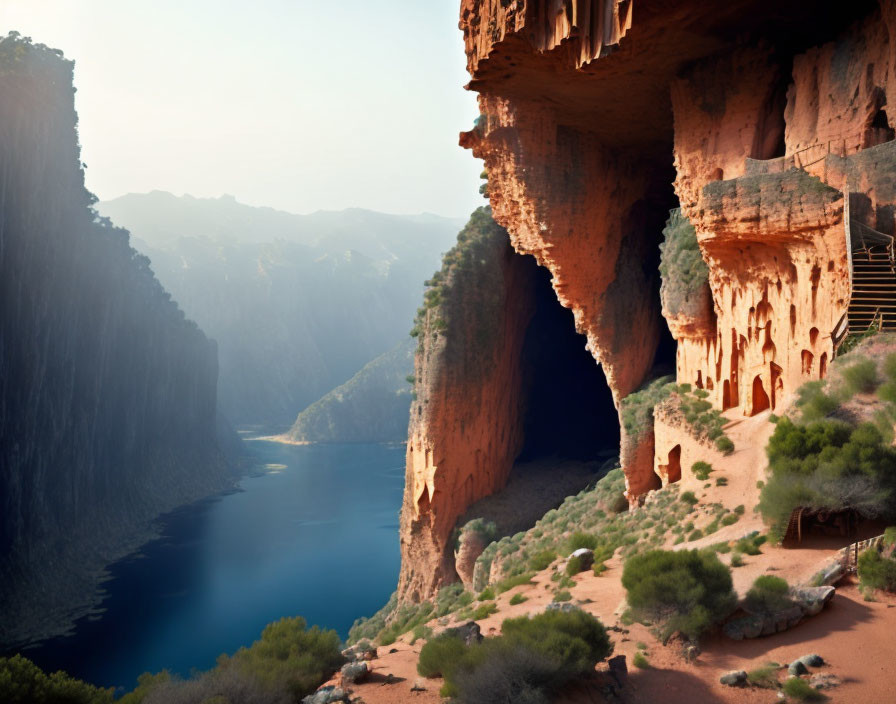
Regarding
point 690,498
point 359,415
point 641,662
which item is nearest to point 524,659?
point 641,662

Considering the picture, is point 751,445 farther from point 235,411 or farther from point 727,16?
point 235,411

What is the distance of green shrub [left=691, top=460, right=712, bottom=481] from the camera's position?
16.7 m

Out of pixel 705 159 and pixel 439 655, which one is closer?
pixel 439 655

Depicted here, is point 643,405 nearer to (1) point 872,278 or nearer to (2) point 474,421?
(2) point 474,421

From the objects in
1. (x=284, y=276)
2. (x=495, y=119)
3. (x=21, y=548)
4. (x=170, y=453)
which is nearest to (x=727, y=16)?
(x=495, y=119)

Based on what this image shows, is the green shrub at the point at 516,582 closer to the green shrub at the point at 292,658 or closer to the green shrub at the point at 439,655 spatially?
the green shrub at the point at 292,658

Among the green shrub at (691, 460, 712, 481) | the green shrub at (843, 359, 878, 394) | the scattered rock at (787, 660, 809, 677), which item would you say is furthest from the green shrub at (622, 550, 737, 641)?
the green shrub at (691, 460, 712, 481)

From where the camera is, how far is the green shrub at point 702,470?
1672 centimetres

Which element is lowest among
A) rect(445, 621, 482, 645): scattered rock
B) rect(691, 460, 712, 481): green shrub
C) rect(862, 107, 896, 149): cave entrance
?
rect(445, 621, 482, 645): scattered rock

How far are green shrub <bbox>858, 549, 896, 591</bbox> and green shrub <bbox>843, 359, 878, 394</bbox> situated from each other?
352cm

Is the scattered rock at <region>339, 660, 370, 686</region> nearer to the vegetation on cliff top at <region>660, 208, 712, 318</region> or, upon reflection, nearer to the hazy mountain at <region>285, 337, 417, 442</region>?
the vegetation on cliff top at <region>660, 208, 712, 318</region>

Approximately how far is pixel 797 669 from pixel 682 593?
5.23 ft

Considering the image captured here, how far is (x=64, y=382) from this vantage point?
55.5 metres

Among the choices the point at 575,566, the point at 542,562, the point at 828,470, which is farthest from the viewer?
the point at 542,562
